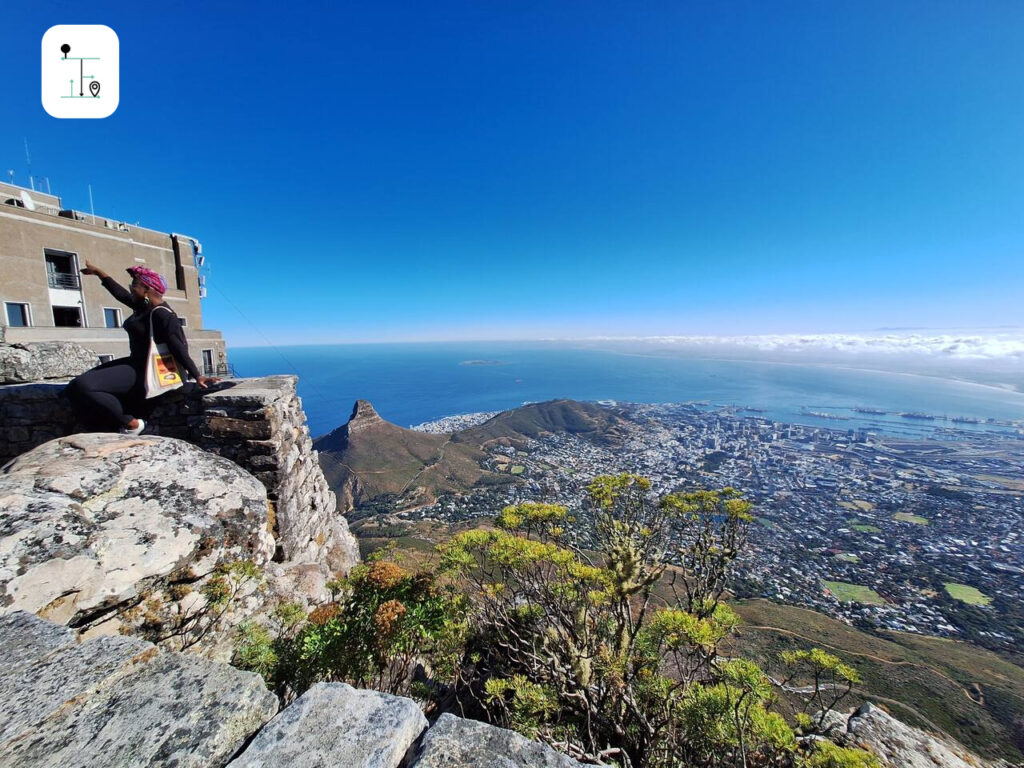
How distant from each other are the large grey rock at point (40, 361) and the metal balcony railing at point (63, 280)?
1885cm

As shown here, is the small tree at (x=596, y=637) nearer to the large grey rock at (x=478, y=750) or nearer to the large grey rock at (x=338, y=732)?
the large grey rock at (x=478, y=750)

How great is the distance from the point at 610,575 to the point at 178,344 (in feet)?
21.1

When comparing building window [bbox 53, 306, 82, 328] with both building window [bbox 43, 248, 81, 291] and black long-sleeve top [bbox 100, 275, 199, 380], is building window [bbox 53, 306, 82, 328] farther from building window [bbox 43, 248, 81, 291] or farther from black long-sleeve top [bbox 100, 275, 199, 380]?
black long-sleeve top [bbox 100, 275, 199, 380]

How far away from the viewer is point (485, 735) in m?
1.70

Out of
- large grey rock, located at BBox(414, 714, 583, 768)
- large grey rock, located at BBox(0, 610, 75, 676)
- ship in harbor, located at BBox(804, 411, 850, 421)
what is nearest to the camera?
large grey rock, located at BBox(414, 714, 583, 768)

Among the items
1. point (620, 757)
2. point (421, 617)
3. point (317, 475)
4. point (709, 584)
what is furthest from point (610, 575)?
point (317, 475)

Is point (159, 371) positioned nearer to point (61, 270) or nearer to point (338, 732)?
point (338, 732)

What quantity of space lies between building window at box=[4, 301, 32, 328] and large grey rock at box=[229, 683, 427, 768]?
26391 mm

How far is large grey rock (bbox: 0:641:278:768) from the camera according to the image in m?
1.38

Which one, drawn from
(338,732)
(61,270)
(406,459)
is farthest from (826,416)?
(61,270)

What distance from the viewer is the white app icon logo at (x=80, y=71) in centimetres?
491

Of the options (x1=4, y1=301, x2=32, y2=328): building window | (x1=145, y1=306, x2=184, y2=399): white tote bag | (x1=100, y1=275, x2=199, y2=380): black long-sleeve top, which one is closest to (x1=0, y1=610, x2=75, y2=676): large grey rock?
(x1=100, y1=275, x2=199, y2=380): black long-sleeve top

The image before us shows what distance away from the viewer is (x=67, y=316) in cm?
1927

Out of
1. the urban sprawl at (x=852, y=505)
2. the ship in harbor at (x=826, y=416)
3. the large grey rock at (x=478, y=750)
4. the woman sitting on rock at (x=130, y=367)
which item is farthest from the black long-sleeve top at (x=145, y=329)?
the ship in harbor at (x=826, y=416)
